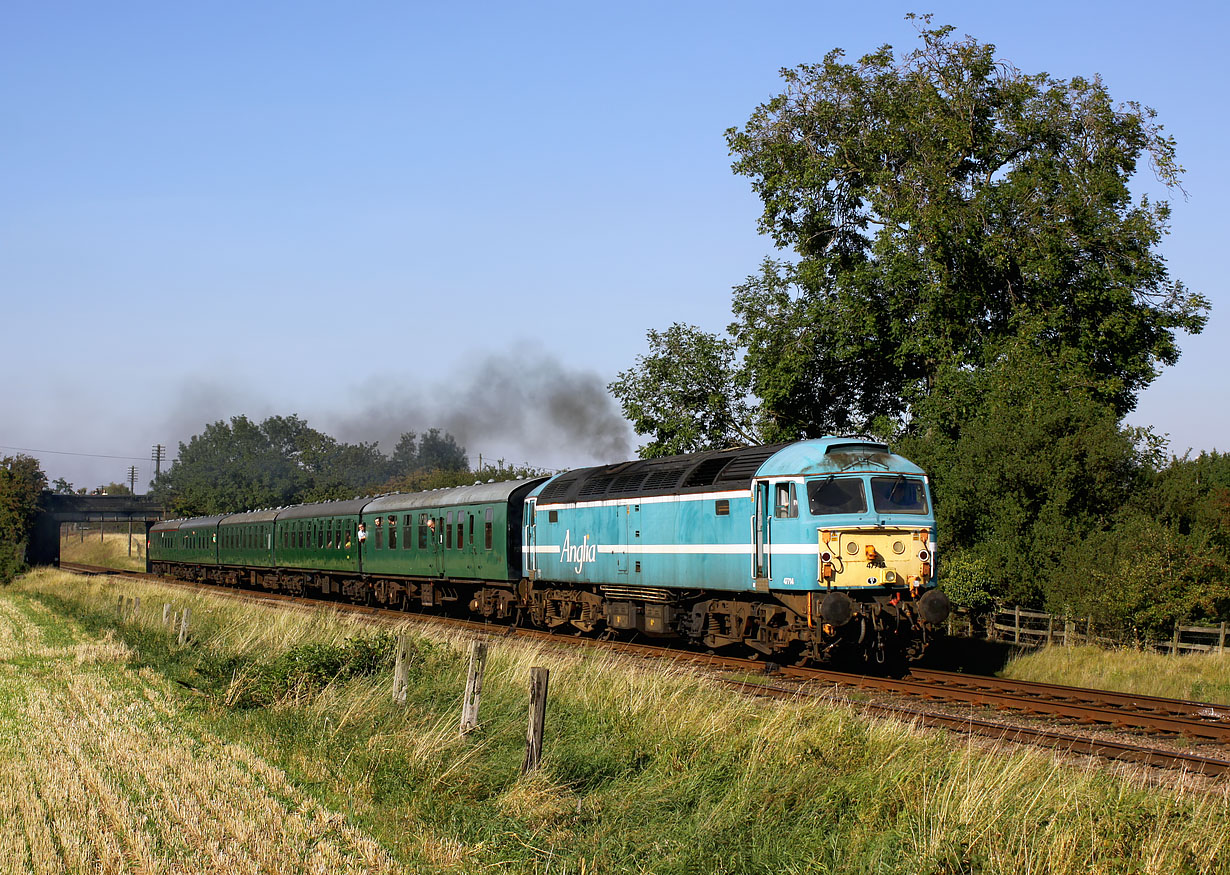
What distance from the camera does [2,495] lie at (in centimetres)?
5303

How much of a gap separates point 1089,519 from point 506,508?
13.9 metres

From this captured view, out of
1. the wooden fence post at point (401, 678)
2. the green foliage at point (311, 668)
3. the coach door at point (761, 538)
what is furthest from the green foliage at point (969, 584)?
the wooden fence post at point (401, 678)

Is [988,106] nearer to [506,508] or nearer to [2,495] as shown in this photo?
[506,508]

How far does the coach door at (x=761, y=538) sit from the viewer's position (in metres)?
17.2

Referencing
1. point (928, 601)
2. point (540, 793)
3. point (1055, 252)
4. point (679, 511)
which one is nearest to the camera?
point (540, 793)

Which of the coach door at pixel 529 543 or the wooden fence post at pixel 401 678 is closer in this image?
the wooden fence post at pixel 401 678

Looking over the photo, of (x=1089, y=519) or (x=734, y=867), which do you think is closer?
(x=734, y=867)

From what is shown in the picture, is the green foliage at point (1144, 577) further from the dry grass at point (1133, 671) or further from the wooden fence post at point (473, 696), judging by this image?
the wooden fence post at point (473, 696)

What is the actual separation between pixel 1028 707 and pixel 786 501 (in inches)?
186

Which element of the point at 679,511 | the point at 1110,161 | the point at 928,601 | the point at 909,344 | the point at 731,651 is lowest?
the point at 731,651

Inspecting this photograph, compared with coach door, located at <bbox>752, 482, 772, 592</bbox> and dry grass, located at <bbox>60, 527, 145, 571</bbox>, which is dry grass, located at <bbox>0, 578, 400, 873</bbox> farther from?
dry grass, located at <bbox>60, 527, 145, 571</bbox>

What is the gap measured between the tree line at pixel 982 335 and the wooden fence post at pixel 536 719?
51.4 feet

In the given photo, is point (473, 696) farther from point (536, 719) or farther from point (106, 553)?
point (106, 553)

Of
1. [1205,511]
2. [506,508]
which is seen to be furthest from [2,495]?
[1205,511]
